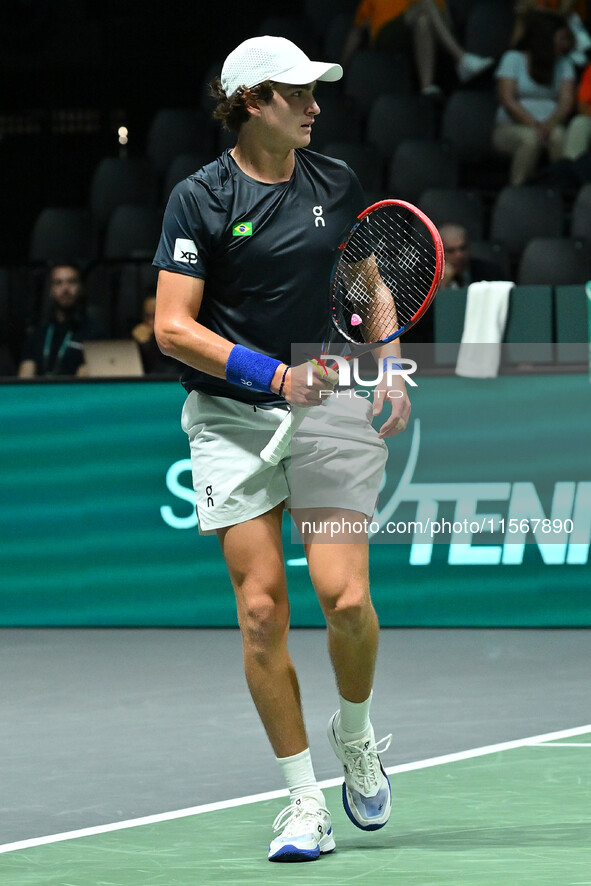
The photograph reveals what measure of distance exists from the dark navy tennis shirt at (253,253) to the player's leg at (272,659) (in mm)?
372

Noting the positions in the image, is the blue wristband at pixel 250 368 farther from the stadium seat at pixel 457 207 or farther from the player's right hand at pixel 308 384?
the stadium seat at pixel 457 207

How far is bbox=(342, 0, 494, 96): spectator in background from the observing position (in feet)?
40.7

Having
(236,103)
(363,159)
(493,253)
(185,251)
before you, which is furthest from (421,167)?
(185,251)

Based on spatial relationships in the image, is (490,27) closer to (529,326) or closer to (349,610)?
(529,326)

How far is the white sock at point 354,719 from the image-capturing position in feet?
13.6

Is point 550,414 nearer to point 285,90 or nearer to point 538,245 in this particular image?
Result: point 538,245

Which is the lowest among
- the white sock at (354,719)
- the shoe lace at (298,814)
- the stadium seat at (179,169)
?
the shoe lace at (298,814)

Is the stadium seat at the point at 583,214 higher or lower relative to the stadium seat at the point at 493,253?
higher

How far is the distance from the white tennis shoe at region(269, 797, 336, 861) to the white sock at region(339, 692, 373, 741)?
0.68ft

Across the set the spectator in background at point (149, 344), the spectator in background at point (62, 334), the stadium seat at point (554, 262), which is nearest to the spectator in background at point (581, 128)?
the stadium seat at point (554, 262)

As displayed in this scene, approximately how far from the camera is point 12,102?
14250mm

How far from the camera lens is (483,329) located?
7844 millimetres

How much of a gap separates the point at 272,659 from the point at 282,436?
57 centimetres

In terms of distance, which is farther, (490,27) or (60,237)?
(490,27)
